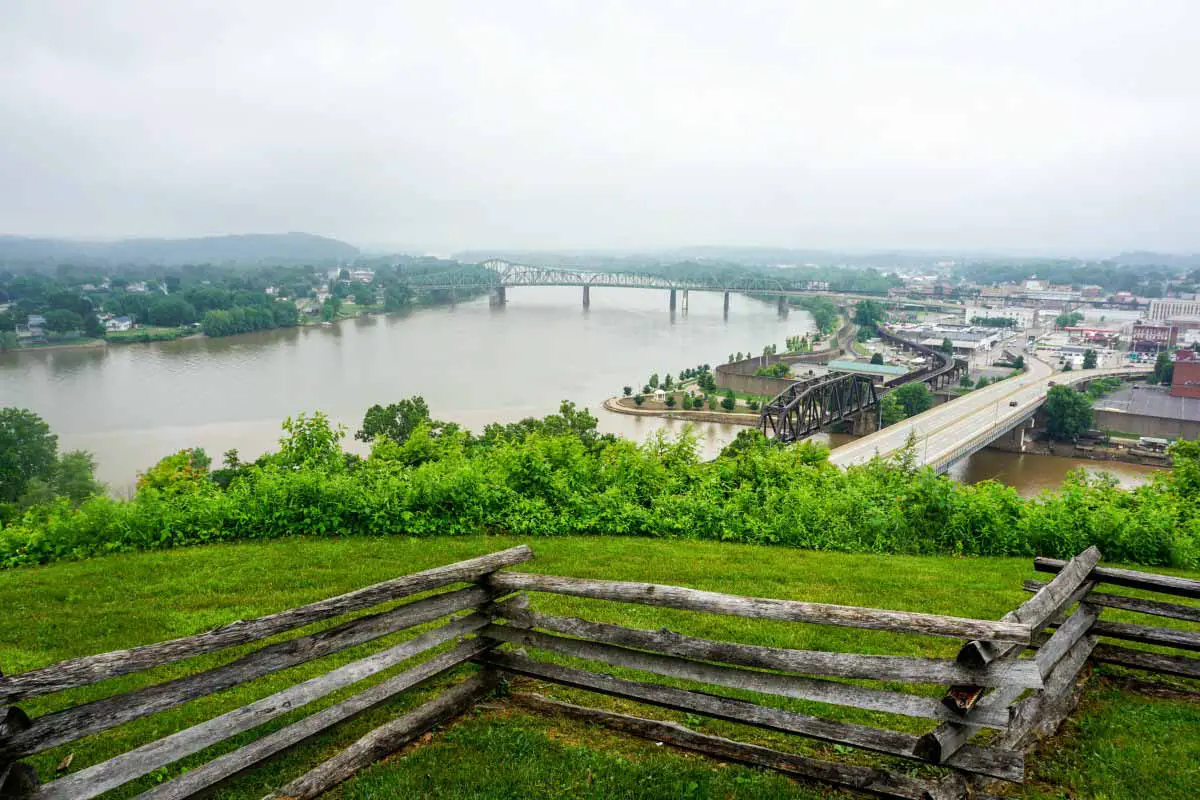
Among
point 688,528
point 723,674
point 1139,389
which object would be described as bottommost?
point 1139,389

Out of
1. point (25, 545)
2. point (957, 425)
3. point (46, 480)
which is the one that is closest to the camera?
point (25, 545)

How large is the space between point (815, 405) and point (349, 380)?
29649mm

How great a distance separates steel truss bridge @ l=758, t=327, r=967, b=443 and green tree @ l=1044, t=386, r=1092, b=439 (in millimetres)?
9875

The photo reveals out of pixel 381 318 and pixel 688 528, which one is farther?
pixel 381 318

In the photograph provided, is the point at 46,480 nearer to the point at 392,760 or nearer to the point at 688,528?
the point at 688,528

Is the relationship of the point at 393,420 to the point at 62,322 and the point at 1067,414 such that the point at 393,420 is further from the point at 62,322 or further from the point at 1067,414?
the point at 62,322

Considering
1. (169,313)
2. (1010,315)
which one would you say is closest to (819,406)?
(169,313)

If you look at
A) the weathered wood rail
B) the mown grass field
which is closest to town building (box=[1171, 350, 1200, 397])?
the mown grass field

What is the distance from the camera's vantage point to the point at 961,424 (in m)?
41.6

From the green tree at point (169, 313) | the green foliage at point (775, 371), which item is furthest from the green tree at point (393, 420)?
the green tree at point (169, 313)

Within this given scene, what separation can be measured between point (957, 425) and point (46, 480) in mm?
40981

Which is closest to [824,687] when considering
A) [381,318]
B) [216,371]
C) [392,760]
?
[392,760]

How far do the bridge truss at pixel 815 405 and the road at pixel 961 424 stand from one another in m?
3.42

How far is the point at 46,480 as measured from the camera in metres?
25.2
